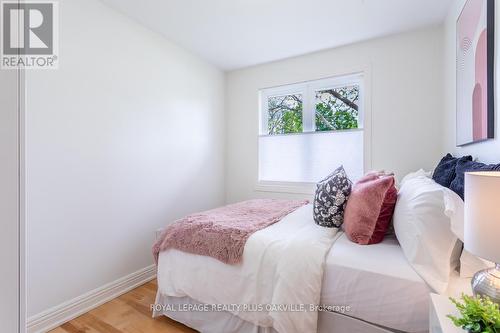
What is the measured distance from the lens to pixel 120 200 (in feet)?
7.23

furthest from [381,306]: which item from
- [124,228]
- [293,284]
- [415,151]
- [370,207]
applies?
[124,228]

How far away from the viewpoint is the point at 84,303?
6.31 feet

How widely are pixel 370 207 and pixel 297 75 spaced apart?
6.86 feet

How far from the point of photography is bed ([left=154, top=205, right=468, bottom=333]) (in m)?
1.13

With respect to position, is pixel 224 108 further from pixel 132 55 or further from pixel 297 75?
pixel 132 55

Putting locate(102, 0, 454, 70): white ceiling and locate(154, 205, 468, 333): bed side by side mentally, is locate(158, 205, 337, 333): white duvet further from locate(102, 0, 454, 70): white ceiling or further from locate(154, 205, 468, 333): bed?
locate(102, 0, 454, 70): white ceiling

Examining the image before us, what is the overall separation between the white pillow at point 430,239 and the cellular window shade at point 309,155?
1.52 m

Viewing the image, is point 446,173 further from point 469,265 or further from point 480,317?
point 480,317

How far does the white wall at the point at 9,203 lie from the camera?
2.34 ft

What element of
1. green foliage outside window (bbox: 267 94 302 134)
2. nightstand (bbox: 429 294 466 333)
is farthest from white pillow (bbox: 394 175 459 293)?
green foliage outside window (bbox: 267 94 302 134)

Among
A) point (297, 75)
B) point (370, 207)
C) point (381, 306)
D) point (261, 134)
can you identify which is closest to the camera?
point (381, 306)

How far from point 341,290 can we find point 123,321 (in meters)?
1.57

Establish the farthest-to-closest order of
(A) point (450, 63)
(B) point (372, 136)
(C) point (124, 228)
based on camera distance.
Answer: (B) point (372, 136)
(C) point (124, 228)
(A) point (450, 63)

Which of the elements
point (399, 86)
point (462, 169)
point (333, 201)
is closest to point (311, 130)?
point (399, 86)
